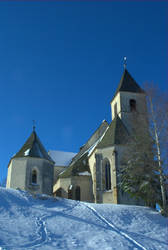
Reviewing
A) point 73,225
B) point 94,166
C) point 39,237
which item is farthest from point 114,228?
point 94,166

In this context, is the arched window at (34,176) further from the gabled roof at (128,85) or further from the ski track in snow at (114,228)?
the gabled roof at (128,85)

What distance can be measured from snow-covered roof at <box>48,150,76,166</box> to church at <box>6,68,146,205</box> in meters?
11.0

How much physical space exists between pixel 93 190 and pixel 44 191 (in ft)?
17.3

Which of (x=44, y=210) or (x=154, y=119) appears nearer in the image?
(x=44, y=210)

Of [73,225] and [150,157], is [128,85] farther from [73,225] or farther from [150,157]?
[73,225]

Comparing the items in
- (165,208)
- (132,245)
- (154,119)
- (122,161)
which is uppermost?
(154,119)

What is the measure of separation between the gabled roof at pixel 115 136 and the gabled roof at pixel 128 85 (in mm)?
6756

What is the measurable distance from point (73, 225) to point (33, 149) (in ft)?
60.7

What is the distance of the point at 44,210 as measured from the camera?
18.0 metres

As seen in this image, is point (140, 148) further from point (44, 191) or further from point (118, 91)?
point (118, 91)

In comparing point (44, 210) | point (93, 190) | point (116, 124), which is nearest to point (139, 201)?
point (93, 190)

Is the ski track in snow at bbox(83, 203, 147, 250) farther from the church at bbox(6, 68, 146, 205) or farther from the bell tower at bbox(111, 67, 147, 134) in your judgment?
the bell tower at bbox(111, 67, 147, 134)

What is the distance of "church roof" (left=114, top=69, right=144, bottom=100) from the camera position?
37406 mm

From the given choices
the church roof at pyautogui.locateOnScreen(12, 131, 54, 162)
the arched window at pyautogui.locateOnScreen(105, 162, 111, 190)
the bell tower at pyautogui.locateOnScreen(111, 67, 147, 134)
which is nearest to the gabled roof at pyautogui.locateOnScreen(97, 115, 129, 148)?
the arched window at pyautogui.locateOnScreen(105, 162, 111, 190)
